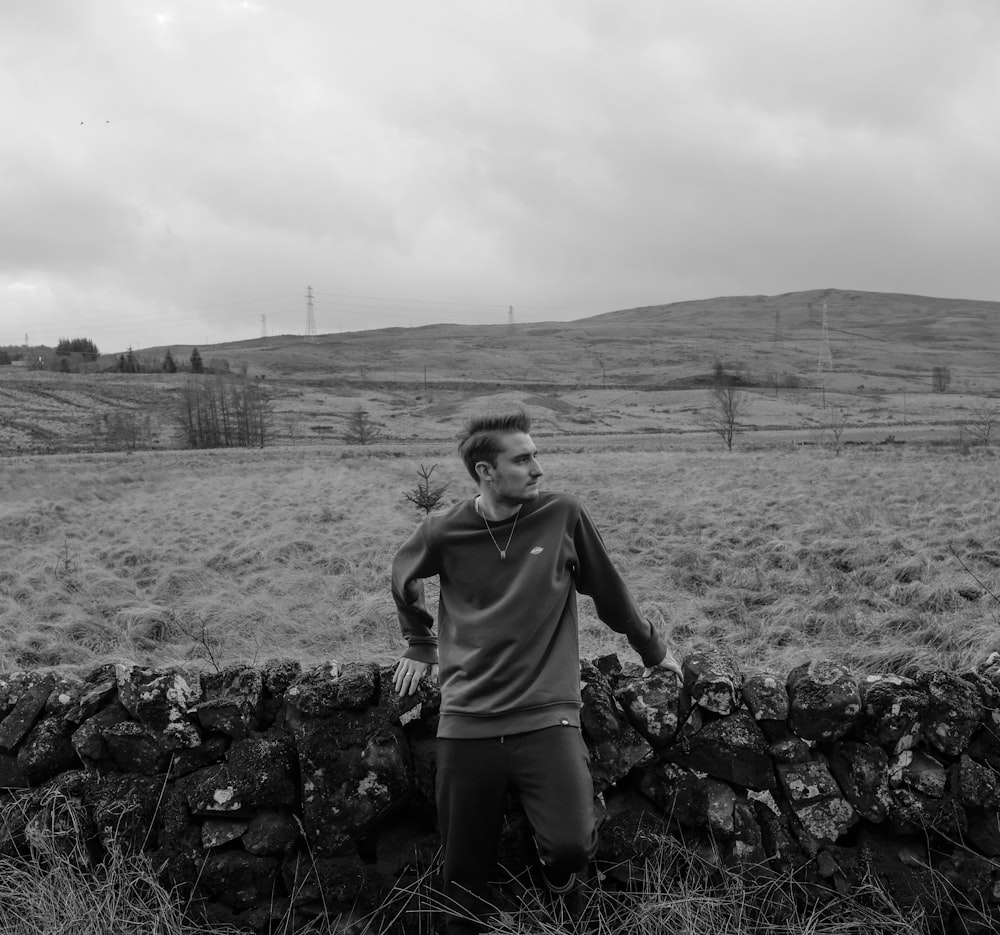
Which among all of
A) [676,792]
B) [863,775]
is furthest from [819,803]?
[676,792]

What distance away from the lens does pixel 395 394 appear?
349 feet

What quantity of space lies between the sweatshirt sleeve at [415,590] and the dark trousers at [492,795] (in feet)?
1.84

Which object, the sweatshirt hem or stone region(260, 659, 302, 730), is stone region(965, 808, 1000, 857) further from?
stone region(260, 659, 302, 730)

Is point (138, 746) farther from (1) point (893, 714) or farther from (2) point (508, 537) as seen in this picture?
(1) point (893, 714)

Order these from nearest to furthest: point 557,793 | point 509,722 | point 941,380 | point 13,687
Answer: point 557,793, point 509,722, point 13,687, point 941,380

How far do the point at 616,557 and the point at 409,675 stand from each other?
8.99 m

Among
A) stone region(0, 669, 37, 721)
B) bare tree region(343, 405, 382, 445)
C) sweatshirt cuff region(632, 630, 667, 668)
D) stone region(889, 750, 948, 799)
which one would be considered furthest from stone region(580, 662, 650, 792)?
bare tree region(343, 405, 382, 445)

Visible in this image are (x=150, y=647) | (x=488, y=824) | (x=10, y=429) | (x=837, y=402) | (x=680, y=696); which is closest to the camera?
(x=488, y=824)

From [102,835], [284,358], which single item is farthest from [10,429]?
[284,358]

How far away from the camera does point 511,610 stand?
3363 millimetres

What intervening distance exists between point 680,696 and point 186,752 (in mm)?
2408

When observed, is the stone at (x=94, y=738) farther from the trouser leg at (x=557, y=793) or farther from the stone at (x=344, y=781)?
the trouser leg at (x=557, y=793)

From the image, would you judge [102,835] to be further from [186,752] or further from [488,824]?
[488,824]

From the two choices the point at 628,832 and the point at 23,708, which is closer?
the point at 628,832
